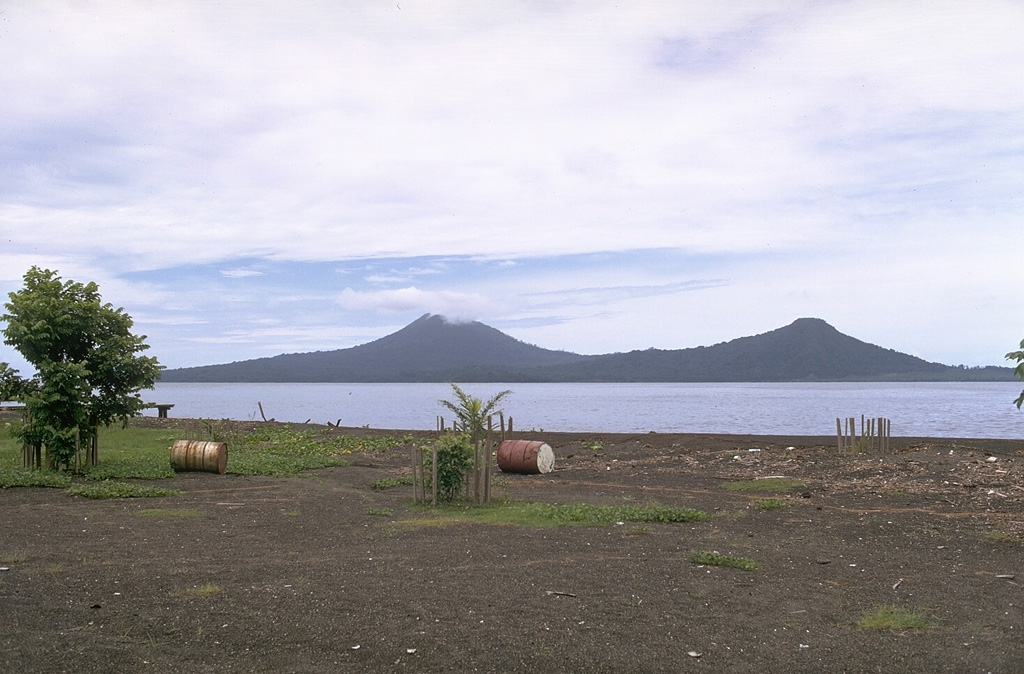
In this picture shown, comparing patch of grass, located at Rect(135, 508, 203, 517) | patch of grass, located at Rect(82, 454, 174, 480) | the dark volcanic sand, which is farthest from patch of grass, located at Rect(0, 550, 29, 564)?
patch of grass, located at Rect(82, 454, 174, 480)

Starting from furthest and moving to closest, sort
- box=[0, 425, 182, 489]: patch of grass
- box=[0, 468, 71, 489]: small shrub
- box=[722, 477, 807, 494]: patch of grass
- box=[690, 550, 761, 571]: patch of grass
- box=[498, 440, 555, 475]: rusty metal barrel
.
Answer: box=[498, 440, 555, 475]: rusty metal barrel < box=[722, 477, 807, 494]: patch of grass < box=[0, 425, 182, 489]: patch of grass < box=[0, 468, 71, 489]: small shrub < box=[690, 550, 761, 571]: patch of grass

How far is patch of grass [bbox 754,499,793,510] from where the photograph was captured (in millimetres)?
17031

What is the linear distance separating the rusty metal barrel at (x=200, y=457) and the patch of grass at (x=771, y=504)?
1417cm

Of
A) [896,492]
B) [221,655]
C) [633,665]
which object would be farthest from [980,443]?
[221,655]

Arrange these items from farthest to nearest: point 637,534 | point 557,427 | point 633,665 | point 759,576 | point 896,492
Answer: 1. point 557,427
2. point 896,492
3. point 637,534
4. point 759,576
5. point 633,665

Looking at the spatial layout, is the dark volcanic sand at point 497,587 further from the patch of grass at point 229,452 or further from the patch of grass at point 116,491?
the patch of grass at point 229,452

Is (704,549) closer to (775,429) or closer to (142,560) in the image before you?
(142,560)

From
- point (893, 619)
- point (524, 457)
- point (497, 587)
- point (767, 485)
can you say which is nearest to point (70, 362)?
point (524, 457)

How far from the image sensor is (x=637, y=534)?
14.0 meters

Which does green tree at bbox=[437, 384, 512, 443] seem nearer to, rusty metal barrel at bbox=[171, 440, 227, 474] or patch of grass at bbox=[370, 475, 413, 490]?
patch of grass at bbox=[370, 475, 413, 490]

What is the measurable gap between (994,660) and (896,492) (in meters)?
12.0

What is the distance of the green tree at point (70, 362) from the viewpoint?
20578 mm

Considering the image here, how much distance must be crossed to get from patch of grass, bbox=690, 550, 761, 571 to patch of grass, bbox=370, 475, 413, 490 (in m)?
10.7

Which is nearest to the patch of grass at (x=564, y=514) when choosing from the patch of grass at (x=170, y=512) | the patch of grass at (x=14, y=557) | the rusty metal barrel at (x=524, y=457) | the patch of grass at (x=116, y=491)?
the patch of grass at (x=170, y=512)
